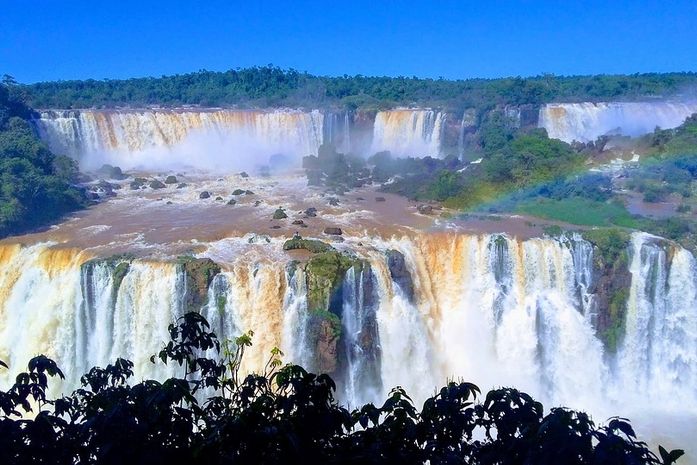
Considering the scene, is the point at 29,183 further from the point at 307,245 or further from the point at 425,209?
the point at 425,209

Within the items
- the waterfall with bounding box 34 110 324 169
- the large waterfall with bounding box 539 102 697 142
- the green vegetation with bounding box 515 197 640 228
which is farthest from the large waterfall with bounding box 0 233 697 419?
the large waterfall with bounding box 539 102 697 142

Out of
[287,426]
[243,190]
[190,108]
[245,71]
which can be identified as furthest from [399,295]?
[245,71]

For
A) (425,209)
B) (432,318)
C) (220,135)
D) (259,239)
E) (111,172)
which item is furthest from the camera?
(220,135)

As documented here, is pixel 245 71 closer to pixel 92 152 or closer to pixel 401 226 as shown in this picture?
pixel 92 152

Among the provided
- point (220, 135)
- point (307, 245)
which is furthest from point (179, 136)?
point (307, 245)

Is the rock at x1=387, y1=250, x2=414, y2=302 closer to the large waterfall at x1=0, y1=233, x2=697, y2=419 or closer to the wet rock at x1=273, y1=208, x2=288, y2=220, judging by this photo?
the large waterfall at x1=0, y1=233, x2=697, y2=419

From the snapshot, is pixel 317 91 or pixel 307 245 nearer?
pixel 307 245
